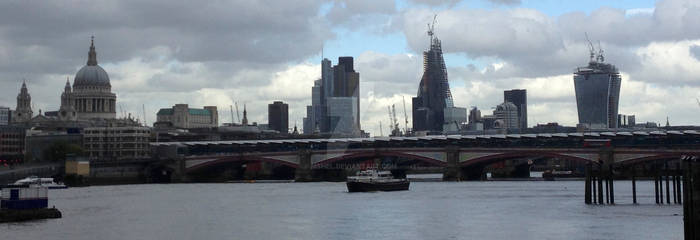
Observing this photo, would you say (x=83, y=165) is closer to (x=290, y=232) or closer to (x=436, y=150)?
(x=436, y=150)

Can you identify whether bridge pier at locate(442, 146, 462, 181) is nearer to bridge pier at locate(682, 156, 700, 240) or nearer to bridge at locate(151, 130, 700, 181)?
bridge at locate(151, 130, 700, 181)

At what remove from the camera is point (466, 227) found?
3051 inches

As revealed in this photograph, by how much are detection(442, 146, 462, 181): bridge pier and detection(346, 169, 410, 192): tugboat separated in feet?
108

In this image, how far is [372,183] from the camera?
136375 millimetres

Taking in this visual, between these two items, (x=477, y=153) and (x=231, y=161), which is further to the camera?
(x=231, y=161)

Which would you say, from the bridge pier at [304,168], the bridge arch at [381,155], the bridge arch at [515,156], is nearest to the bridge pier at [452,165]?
the bridge arch at [515,156]

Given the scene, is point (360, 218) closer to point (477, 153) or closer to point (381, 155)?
point (477, 153)

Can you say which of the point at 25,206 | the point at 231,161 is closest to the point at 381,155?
the point at 231,161

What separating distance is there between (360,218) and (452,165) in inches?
3465

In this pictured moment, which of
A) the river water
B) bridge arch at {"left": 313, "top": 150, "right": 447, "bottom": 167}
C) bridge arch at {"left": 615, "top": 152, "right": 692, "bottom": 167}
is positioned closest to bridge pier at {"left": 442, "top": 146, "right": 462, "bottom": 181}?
bridge arch at {"left": 313, "top": 150, "right": 447, "bottom": 167}

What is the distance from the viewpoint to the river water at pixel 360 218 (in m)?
72.8

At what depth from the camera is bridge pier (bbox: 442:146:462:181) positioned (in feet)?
568

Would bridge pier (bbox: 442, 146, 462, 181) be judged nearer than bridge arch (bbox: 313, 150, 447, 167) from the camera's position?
Yes

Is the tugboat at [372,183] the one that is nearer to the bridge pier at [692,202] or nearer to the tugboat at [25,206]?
the tugboat at [25,206]
